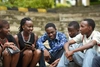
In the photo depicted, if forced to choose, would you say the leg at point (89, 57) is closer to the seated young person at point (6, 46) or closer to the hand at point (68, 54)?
the hand at point (68, 54)

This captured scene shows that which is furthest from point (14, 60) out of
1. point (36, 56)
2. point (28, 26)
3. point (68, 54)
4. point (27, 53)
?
point (68, 54)

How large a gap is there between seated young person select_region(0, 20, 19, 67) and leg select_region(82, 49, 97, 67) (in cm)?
98

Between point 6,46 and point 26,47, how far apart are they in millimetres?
355

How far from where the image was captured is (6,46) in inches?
143

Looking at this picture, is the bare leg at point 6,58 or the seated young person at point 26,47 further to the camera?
the seated young person at point 26,47

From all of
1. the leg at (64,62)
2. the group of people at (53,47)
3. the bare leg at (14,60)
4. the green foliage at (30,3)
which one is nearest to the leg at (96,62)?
the group of people at (53,47)

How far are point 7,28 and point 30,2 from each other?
6.91 m

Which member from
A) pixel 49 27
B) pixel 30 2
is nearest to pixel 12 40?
pixel 49 27

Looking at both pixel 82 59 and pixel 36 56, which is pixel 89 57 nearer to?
pixel 82 59

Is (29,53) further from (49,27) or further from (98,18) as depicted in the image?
(98,18)

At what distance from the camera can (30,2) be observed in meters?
10.6

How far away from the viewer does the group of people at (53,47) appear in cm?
346

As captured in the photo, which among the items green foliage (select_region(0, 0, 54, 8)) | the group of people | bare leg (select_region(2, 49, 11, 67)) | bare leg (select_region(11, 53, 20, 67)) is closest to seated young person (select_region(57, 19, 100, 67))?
the group of people

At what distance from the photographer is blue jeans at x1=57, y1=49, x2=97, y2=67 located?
3.35 meters
